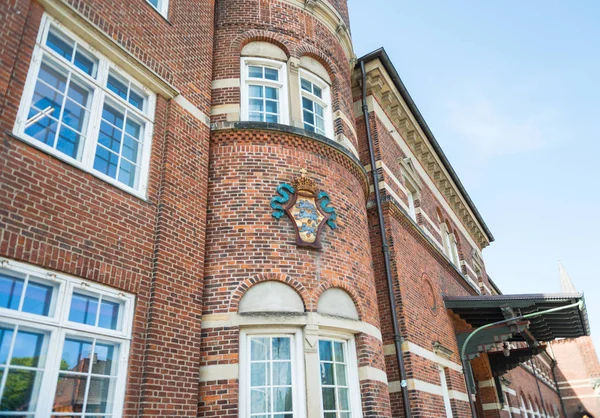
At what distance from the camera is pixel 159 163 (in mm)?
7273

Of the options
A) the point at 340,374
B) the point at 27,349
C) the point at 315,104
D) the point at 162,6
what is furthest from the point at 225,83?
the point at 27,349

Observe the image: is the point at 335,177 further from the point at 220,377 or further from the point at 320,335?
the point at 220,377

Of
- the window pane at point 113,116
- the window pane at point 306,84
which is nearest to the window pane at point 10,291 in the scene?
the window pane at point 113,116

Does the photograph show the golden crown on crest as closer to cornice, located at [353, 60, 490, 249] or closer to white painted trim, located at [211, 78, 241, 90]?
white painted trim, located at [211, 78, 241, 90]

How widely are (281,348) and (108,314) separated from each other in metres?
2.77

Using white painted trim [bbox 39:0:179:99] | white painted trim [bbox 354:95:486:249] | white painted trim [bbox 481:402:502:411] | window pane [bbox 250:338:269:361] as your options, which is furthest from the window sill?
white painted trim [bbox 481:402:502:411]

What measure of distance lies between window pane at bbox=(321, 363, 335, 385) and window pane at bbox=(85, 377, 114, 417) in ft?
10.9

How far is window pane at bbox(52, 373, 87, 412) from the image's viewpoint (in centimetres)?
500

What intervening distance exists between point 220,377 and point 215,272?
5.43 feet

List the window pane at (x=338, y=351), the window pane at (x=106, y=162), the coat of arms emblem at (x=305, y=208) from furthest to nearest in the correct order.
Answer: the coat of arms emblem at (x=305, y=208)
the window pane at (x=338, y=351)
the window pane at (x=106, y=162)

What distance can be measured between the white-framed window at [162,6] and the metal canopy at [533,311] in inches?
432

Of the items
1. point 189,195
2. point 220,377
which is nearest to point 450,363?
point 220,377

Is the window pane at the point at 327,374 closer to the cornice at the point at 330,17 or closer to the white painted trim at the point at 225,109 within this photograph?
the white painted trim at the point at 225,109

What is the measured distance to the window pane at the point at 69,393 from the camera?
5.00m
